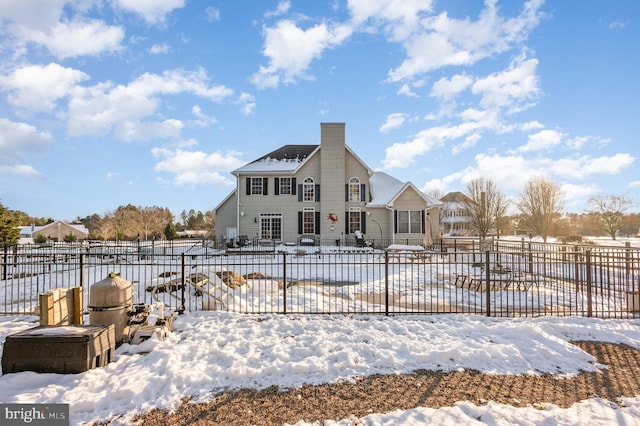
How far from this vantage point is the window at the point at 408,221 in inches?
1023

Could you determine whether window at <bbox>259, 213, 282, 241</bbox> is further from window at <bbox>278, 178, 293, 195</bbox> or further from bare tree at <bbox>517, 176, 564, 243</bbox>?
bare tree at <bbox>517, 176, 564, 243</bbox>

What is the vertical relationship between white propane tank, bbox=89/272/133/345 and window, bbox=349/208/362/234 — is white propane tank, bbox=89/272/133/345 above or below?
below

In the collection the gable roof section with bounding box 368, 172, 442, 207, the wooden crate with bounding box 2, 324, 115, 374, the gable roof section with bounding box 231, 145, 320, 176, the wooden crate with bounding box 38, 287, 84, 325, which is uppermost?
the gable roof section with bounding box 231, 145, 320, 176

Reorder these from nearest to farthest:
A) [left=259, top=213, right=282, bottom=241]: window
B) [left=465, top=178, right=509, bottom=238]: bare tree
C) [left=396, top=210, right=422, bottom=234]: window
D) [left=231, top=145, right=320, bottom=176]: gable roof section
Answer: [left=396, top=210, right=422, bottom=234]: window, [left=231, top=145, right=320, bottom=176]: gable roof section, [left=259, top=213, right=282, bottom=241]: window, [left=465, top=178, right=509, bottom=238]: bare tree

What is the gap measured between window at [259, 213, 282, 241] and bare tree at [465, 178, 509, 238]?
21.0m

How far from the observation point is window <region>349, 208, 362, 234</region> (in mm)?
27094

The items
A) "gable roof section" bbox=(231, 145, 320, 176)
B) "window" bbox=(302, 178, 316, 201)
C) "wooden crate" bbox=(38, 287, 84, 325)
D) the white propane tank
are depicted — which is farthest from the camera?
"window" bbox=(302, 178, 316, 201)

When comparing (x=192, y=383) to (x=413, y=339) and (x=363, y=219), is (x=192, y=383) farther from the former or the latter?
(x=363, y=219)

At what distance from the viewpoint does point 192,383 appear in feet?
13.8

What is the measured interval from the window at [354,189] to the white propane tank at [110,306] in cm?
2285

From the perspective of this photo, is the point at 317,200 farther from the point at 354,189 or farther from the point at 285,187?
the point at 354,189

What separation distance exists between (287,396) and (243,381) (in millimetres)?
715

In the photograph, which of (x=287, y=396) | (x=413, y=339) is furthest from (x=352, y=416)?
(x=413, y=339)

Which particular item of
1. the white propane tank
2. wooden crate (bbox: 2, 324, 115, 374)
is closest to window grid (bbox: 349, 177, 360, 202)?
the white propane tank
